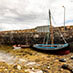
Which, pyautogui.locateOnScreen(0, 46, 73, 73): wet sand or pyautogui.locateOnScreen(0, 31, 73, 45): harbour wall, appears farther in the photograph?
pyautogui.locateOnScreen(0, 31, 73, 45): harbour wall

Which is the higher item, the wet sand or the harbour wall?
the harbour wall

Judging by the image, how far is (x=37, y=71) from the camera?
727cm

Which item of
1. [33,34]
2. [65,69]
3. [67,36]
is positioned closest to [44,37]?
[33,34]

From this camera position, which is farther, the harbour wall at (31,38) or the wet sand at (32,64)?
the harbour wall at (31,38)

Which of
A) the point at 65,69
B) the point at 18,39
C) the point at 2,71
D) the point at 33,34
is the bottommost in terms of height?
the point at 65,69

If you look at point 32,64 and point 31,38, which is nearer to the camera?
point 32,64

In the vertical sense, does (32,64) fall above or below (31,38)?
below

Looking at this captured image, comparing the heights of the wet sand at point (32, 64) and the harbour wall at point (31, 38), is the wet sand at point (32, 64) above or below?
below

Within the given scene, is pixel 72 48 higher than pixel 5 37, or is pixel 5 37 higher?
pixel 5 37

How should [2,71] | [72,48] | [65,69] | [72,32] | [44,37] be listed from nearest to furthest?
[2,71], [65,69], [72,48], [72,32], [44,37]

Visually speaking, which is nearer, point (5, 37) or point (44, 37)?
point (44, 37)

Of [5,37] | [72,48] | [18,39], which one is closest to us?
Result: [72,48]

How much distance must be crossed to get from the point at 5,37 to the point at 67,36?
17.8m

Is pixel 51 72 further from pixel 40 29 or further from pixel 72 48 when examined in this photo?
pixel 40 29
